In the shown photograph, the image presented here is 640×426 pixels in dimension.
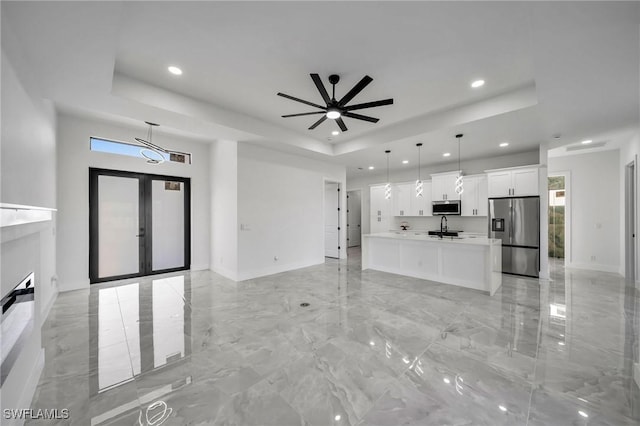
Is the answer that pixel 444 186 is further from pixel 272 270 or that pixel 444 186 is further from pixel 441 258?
pixel 272 270

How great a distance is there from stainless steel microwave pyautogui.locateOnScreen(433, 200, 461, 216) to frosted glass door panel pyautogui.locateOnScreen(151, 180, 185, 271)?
22.0 feet

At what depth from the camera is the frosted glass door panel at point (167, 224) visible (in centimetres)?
555

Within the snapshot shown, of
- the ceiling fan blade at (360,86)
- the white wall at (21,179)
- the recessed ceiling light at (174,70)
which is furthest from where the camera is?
the recessed ceiling light at (174,70)

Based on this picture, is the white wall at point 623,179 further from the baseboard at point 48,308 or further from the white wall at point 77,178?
the white wall at point 77,178

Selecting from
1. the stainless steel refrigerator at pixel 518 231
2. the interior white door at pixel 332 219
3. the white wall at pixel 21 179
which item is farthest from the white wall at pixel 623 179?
the white wall at pixel 21 179

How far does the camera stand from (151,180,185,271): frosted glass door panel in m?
5.55

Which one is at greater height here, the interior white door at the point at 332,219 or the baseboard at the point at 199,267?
the interior white door at the point at 332,219

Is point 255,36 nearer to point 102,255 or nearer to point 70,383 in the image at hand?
point 70,383

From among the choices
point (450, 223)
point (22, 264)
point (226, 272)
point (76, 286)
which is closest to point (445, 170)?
point (450, 223)

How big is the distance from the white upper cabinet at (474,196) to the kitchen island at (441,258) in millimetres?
1616

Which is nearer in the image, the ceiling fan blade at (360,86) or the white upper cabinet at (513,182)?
the ceiling fan blade at (360,86)

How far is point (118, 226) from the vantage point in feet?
16.6

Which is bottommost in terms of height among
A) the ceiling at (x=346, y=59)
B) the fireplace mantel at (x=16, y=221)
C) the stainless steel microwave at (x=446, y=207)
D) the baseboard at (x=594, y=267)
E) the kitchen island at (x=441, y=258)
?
the baseboard at (x=594, y=267)

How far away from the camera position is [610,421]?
1.62 m
